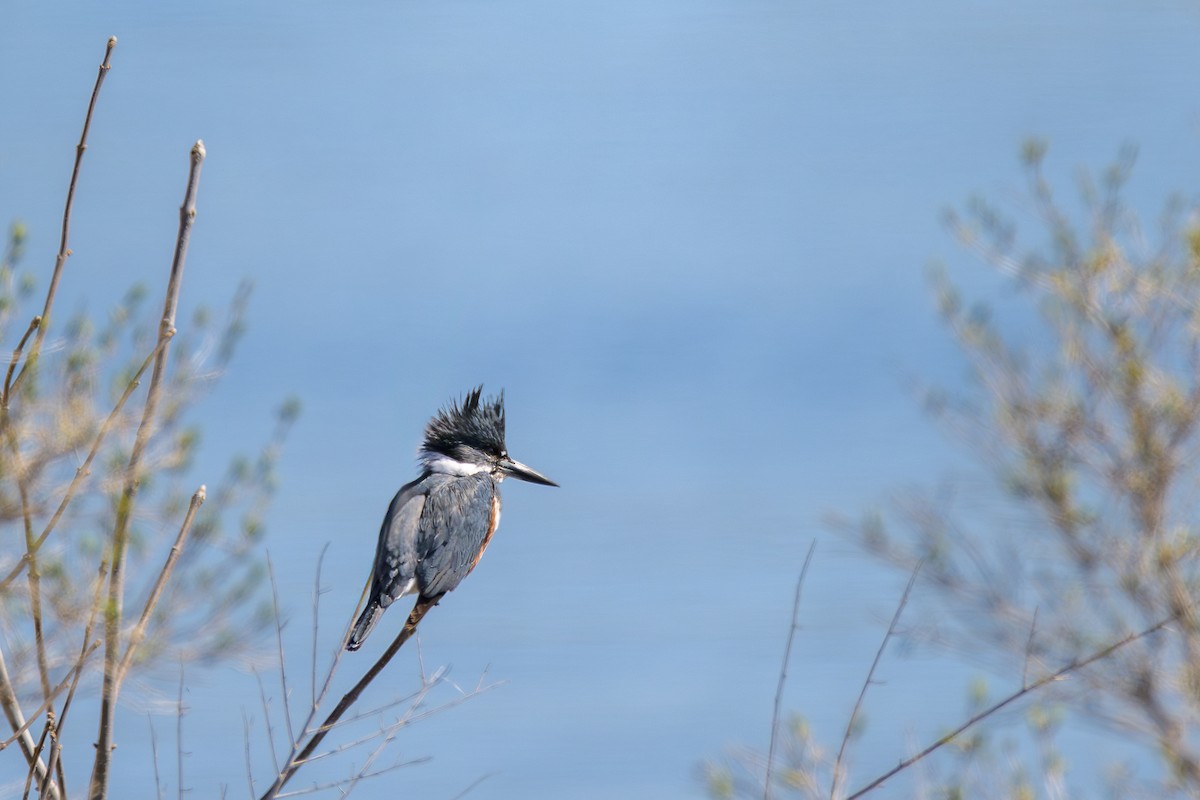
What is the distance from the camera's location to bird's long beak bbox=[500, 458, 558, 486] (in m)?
5.16

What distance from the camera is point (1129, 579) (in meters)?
4.38

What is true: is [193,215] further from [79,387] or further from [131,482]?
[79,387]

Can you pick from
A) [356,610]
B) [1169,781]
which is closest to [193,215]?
[356,610]

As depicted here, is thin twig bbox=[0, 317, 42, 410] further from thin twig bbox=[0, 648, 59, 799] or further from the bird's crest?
the bird's crest

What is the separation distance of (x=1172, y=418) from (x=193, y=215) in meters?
3.70

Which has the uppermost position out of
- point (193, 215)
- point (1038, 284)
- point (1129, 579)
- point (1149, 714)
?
point (1038, 284)

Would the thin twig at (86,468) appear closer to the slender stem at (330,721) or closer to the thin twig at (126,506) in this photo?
the thin twig at (126,506)

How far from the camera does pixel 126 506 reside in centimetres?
232

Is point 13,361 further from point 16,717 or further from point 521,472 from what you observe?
point 521,472

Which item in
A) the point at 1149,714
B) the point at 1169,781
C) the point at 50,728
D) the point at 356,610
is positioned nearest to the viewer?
the point at 50,728

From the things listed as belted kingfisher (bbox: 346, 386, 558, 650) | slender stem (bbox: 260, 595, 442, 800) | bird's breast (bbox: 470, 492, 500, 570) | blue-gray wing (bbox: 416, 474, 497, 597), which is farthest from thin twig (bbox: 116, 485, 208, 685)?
bird's breast (bbox: 470, 492, 500, 570)

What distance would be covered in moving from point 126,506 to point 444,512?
1953 millimetres

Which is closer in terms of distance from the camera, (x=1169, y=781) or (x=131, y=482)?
(x=131, y=482)

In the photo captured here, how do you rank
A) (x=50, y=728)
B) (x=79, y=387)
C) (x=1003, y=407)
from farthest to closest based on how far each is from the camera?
1. (x=1003, y=407)
2. (x=79, y=387)
3. (x=50, y=728)
